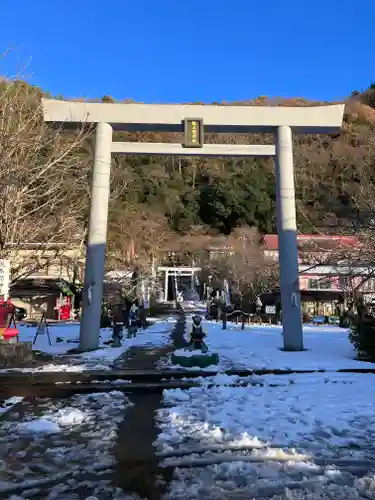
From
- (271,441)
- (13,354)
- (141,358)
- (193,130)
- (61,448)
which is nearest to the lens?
(61,448)

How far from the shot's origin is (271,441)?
16.1 feet

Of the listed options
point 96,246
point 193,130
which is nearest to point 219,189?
point 193,130

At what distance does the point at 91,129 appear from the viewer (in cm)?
1567

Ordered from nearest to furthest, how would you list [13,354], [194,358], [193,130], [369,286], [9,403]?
1. [9,403]
2. [194,358]
3. [13,354]
4. [193,130]
5. [369,286]

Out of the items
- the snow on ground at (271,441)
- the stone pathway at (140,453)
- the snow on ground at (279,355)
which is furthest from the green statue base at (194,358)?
the stone pathway at (140,453)

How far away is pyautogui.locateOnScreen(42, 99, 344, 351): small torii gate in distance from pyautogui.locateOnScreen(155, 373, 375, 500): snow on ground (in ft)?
21.2

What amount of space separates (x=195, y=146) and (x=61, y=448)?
11237mm

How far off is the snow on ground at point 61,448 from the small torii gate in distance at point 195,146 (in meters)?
7.13

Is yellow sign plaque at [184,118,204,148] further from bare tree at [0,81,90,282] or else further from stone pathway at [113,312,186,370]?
stone pathway at [113,312,186,370]

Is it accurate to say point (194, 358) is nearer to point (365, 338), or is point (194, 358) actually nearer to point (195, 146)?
point (365, 338)

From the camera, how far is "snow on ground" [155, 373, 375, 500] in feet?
12.2

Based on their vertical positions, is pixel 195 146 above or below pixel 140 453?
above

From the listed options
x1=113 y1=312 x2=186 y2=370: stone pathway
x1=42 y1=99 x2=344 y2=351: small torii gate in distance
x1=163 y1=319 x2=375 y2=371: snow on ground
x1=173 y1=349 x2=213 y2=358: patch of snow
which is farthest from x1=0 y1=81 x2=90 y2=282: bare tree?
x1=163 y1=319 x2=375 y2=371: snow on ground

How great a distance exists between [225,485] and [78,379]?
5.73 metres
